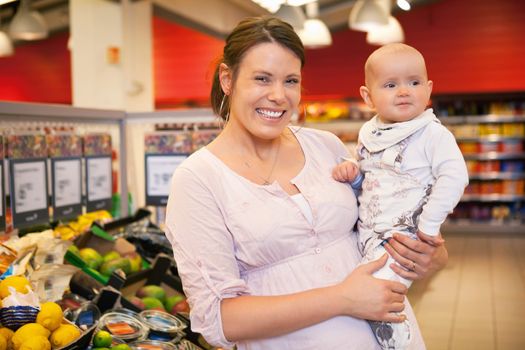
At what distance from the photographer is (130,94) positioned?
359 inches

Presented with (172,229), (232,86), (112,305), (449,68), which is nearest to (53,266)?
(112,305)

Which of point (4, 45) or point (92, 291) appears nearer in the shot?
point (92, 291)

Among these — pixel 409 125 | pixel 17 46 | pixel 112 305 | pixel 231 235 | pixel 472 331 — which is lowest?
pixel 472 331

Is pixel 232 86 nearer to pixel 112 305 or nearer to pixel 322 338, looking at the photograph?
pixel 322 338

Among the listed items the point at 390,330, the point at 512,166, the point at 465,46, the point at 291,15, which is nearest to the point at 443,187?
the point at 390,330

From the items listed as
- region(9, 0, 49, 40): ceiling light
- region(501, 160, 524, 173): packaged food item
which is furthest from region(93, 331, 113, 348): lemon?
region(501, 160, 524, 173): packaged food item

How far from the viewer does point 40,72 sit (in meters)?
12.9

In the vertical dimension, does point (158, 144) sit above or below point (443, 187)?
above

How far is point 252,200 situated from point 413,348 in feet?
2.05

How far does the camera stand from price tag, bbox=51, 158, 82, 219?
10.5 ft

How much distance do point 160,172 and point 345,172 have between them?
6.67ft

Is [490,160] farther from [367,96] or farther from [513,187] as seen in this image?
[367,96]

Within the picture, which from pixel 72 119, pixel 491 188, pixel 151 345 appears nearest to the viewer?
pixel 151 345

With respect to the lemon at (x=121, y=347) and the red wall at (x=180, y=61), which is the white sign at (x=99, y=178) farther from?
the red wall at (x=180, y=61)
